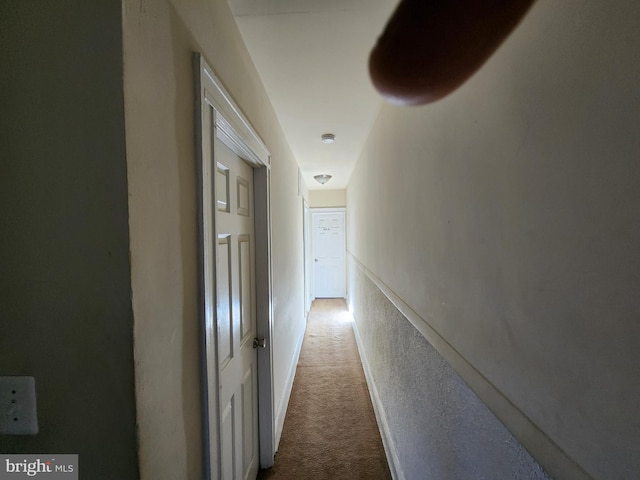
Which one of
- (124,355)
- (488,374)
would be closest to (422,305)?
(488,374)

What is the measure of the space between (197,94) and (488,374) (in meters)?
1.06

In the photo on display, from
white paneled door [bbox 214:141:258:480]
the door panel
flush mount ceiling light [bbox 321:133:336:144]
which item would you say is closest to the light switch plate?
white paneled door [bbox 214:141:258:480]

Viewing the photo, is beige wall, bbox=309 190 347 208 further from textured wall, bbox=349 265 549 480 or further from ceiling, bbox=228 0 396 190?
textured wall, bbox=349 265 549 480

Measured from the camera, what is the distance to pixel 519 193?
596mm

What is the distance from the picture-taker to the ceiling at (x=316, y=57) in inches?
43.7

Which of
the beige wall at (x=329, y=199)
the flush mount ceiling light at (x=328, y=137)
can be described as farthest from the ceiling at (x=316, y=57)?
the beige wall at (x=329, y=199)

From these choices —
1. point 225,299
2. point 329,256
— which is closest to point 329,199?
point 329,256

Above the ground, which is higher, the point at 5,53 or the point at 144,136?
the point at 5,53

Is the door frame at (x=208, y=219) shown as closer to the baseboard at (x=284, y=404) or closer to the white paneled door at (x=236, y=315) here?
the white paneled door at (x=236, y=315)

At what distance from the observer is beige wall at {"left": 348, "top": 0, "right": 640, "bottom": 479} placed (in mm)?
396

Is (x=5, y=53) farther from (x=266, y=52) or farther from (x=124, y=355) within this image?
(x=266, y=52)

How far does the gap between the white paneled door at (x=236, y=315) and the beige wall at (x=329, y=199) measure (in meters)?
4.10

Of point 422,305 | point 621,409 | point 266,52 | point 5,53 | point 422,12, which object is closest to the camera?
point 422,12

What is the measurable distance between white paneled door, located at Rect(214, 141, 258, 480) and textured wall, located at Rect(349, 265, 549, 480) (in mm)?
757
